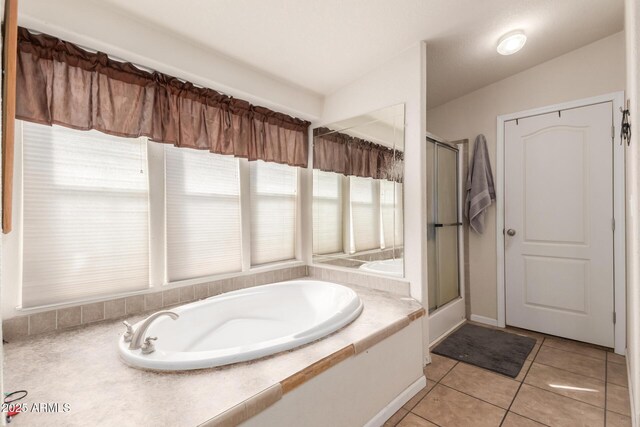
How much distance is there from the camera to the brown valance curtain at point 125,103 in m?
1.55

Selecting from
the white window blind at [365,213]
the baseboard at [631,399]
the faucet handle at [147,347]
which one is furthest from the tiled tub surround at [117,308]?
the baseboard at [631,399]

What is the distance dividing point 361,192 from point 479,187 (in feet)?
4.37

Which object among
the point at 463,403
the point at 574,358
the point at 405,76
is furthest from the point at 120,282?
the point at 574,358

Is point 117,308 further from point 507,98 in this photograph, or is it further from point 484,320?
point 507,98

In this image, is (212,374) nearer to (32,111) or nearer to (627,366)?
(32,111)

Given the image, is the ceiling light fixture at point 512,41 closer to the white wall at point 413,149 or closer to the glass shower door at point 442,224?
the white wall at point 413,149

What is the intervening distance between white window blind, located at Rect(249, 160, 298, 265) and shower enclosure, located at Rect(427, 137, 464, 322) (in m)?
1.33

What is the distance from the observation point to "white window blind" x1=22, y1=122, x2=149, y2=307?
160 cm

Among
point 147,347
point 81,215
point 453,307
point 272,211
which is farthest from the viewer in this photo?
point 453,307

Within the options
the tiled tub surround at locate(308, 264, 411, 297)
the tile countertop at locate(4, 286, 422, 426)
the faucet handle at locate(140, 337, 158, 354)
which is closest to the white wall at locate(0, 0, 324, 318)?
the tile countertop at locate(4, 286, 422, 426)

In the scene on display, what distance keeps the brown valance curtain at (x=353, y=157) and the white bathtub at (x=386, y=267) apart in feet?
2.12

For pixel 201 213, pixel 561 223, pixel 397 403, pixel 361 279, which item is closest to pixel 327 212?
pixel 361 279

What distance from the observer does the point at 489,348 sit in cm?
252

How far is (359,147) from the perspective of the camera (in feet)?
8.60
